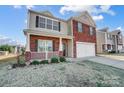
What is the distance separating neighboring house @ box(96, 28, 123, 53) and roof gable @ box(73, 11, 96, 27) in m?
9.45

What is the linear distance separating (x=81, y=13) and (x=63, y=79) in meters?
12.3

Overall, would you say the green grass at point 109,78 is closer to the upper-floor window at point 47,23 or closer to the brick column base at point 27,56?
the brick column base at point 27,56

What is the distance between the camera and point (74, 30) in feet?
45.7

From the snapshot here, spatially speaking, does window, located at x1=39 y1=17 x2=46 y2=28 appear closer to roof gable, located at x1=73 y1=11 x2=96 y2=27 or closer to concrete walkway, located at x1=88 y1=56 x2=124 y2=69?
roof gable, located at x1=73 y1=11 x2=96 y2=27

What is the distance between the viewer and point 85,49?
15203mm

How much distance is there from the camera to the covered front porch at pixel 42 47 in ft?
32.5

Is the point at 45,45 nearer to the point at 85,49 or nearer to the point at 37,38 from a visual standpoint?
the point at 37,38

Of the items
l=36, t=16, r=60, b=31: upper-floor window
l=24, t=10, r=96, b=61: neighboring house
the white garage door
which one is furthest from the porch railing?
the white garage door

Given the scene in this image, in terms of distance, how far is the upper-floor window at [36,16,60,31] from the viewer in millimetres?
11497

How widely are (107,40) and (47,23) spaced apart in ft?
63.3

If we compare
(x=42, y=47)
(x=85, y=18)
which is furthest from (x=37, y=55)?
(x=85, y=18)
